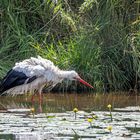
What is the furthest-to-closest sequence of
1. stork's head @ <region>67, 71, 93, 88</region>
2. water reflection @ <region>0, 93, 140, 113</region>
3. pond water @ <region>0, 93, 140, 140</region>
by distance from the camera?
stork's head @ <region>67, 71, 93, 88</region>
water reflection @ <region>0, 93, 140, 113</region>
pond water @ <region>0, 93, 140, 140</region>

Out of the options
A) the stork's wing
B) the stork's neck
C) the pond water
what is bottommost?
the pond water

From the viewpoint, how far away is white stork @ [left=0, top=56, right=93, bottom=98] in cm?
1305

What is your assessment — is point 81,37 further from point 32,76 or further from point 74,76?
point 32,76

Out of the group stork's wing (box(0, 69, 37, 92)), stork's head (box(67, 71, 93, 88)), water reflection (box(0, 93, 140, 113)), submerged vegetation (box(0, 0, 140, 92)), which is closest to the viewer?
water reflection (box(0, 93, 140, 113))

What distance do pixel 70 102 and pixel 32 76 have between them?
3.21ft

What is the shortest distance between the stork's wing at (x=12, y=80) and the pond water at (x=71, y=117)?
320mm

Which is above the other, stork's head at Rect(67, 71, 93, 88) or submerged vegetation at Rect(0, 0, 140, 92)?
submerged vegetation at Rect(0, 0, 140, 92)

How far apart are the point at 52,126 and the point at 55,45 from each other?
6.13 m

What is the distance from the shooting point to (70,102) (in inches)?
504

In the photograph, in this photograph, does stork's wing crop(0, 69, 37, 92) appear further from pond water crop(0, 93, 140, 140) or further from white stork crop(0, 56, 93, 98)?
pond water crop(0, 93, 140, 140)

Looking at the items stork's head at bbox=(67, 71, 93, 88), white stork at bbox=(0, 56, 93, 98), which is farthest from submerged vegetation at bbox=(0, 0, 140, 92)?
white stork at bbox=(0, 56, 93, 98)

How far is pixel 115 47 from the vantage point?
14867 millimetres

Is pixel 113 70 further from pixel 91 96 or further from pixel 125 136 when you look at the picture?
pixel 125 136

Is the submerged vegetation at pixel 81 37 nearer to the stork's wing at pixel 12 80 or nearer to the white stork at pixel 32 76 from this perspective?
the white stork at pixel 32 76
